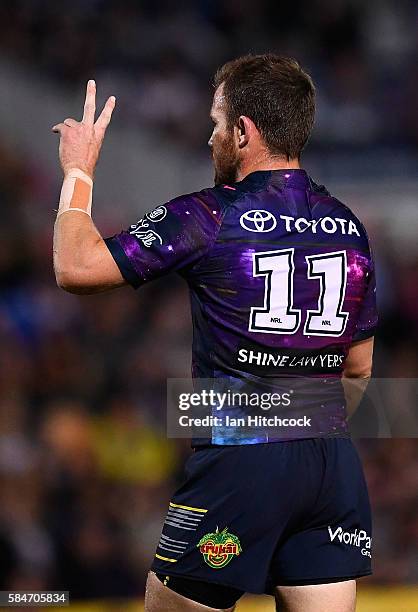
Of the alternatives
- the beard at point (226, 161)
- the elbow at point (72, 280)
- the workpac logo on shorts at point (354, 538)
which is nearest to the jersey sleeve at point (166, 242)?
the elbow at point (72, 280)

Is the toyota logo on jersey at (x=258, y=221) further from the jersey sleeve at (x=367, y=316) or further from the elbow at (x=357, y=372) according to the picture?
the elbow at (x=357, y=372)

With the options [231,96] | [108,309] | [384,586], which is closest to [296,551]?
[231,96]

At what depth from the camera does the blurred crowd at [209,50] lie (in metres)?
8.54

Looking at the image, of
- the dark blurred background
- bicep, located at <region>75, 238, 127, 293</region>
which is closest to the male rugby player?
bicep, located at <region>75, 238, 127, 293</region>

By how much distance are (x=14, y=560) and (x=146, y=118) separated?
4.21 metres

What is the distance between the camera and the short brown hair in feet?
8.90

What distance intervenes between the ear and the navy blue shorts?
785 mm

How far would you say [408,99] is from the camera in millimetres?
8883

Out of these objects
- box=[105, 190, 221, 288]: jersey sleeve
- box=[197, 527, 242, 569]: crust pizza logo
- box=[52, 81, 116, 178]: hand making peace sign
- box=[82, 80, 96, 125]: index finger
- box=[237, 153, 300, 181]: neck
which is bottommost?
box=[197, 527, 242, 569]: crust pizza logo

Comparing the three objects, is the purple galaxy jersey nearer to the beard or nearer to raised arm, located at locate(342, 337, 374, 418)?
the beard

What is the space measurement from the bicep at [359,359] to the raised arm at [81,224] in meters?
0.75

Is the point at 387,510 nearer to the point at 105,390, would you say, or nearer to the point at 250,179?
the point at 105,390

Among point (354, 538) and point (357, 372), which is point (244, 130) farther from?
point (354, 538)

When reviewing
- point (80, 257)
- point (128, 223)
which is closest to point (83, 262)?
point (80, 257)
